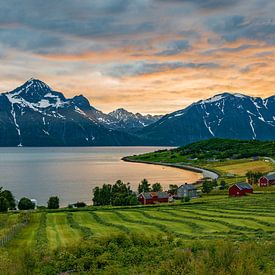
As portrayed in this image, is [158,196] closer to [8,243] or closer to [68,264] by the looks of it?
[8,243]

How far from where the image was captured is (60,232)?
2158 inches

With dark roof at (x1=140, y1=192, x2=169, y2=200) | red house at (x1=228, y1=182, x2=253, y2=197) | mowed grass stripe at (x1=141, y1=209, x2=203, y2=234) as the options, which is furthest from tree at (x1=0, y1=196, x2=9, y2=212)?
red house at (x1=228, y1=182, x2=253, y2=197)

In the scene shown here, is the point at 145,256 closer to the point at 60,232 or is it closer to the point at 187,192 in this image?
the point at 60,232

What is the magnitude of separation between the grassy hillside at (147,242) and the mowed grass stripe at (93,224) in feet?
0.36

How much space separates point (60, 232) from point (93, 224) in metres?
8.17

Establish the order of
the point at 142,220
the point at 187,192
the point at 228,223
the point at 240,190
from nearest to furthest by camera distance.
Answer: the point at 228,223 → the point at 142,220 → the point at 240,190 → the point at 187,192

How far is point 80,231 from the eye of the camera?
5503 centimetres

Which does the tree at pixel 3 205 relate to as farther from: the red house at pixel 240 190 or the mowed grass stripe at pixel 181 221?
the red house at pixel 240 190

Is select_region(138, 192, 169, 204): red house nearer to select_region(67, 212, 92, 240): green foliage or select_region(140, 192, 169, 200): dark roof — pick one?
select_region(140, 192, 169, 200): dark roof

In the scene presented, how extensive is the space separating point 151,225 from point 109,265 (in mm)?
23260

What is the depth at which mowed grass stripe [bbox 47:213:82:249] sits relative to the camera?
156ft

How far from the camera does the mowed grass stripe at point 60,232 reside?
47409mm

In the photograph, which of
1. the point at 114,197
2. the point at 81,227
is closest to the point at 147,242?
the point at 81,227

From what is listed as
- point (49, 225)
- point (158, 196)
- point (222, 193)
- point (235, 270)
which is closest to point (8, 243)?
point (49, 225)
